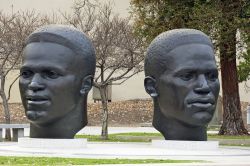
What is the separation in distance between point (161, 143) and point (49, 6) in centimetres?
3398

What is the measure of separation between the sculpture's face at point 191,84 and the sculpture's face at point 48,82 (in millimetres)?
2616

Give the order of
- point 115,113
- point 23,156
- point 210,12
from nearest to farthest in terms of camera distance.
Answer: point 23,156, point 210,12, point 115,113

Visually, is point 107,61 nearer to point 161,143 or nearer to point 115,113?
point 161,143

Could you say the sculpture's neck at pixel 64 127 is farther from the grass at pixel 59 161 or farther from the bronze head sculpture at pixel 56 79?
the grass at pixel 59 161

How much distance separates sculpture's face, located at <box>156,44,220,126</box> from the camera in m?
19.2

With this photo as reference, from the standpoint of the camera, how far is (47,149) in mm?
19109

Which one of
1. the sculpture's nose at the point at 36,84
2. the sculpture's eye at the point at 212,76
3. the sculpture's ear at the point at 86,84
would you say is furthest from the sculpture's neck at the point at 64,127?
the sculpture's eye at the point at 212,76

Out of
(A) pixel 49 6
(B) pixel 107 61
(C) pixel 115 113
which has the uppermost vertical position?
(A) pixel 49 6

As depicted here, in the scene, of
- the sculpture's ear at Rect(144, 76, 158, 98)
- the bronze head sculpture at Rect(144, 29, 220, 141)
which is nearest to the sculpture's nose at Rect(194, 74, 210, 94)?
the bronze head sculpture at Rect(144, 29, 220, 141)

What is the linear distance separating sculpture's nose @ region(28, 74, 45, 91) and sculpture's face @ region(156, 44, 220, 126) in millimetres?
3356

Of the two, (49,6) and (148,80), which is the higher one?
(49,6)

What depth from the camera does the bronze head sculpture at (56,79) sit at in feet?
62.8

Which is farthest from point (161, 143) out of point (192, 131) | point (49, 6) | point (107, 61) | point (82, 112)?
point (49, 6)

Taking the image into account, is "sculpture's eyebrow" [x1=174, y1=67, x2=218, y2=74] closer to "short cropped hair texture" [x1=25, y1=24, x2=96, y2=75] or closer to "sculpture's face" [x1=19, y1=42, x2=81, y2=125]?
"short cropped hair texture" [x1=25, y1=24, x2=96, y2=75]
